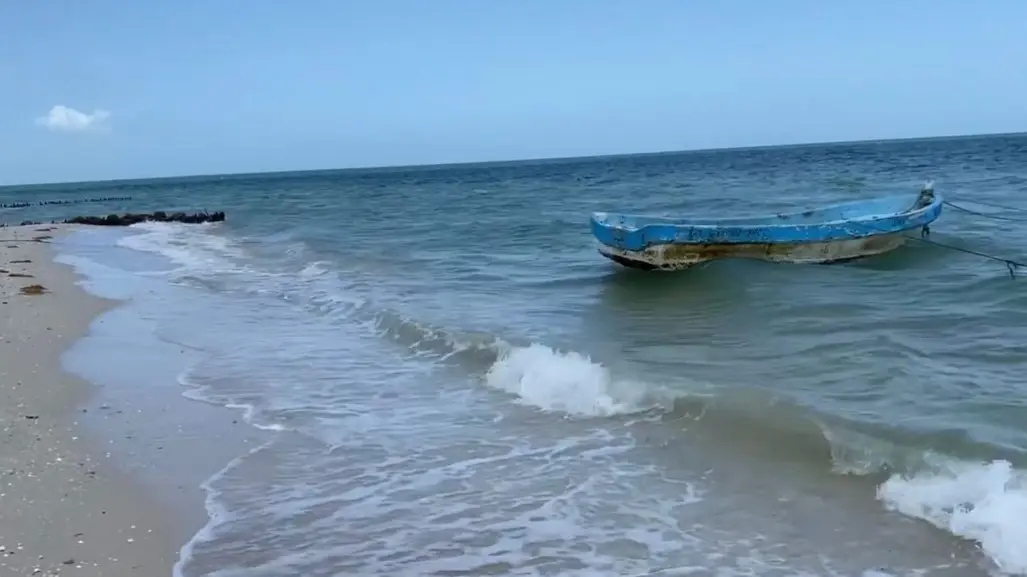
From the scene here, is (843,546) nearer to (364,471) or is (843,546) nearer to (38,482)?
(364,471)

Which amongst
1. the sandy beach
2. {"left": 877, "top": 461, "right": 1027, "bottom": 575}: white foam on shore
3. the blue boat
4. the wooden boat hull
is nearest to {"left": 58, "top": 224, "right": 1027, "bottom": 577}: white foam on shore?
{"left": 877, "top": 461, "right": 1027, "bottom": 575}: white foam on shore

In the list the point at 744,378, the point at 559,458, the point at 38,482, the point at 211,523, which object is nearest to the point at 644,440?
the point at 559,458

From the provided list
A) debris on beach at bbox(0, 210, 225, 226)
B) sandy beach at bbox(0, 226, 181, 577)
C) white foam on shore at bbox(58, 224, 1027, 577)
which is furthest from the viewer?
debris on beach at bbox(0, 210, 225, 226)

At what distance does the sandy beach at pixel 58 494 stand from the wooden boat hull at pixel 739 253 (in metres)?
9.31

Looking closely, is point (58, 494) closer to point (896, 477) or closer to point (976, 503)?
point (896, 477)

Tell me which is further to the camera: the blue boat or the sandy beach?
the blue boat

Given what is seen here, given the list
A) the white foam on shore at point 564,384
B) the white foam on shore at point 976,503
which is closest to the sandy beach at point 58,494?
the white foam on shore at point 564,384

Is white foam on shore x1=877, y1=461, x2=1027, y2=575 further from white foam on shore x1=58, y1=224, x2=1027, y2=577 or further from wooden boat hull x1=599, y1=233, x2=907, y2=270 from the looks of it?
wooden boat hull x1=599, y1=233, x2=907, y2=270

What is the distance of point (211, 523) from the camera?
18.7 feet

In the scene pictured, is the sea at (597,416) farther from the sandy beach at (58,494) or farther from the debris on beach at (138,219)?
the debris on beach at (138,219)

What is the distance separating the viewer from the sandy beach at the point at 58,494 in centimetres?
496

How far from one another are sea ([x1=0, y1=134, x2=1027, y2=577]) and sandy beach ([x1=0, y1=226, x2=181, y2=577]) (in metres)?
0.27

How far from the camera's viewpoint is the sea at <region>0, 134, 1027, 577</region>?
5.38m

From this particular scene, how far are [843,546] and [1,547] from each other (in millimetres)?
4793
